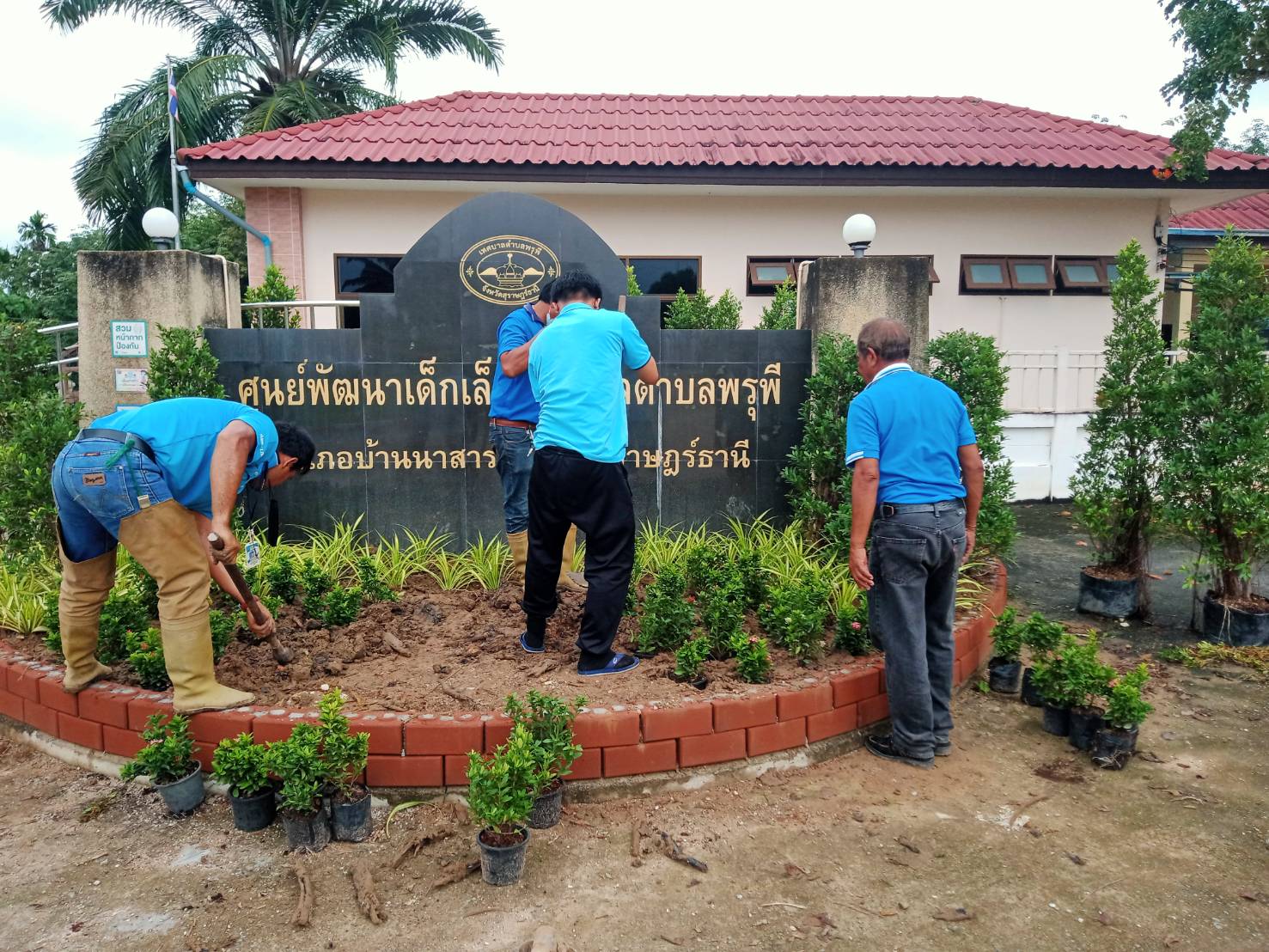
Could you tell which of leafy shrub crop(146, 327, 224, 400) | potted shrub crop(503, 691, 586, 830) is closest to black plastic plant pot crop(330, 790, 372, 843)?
potted shrub crop(503, 691, 586, 830)

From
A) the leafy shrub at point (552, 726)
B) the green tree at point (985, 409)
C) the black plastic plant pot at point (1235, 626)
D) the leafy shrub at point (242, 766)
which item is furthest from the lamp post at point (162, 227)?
the black plastic plant pot at point (1235, 626)

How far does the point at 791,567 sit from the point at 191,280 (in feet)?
13.0

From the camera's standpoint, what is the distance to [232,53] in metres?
16.8

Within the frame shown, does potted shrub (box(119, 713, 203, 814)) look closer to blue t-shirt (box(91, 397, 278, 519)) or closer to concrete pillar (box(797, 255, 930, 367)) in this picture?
blue t-shirt (box(91, 397, 278, 519))

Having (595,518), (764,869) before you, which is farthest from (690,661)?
(764,869)

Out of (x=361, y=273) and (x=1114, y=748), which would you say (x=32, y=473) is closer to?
(x=1114, y=748)

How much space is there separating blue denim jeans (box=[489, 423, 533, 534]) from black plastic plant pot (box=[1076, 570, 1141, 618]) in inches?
135

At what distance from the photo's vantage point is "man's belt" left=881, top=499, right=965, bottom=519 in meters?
3.40

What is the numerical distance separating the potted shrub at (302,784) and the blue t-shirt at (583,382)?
1462mm

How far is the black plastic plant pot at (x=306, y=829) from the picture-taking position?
2.88m

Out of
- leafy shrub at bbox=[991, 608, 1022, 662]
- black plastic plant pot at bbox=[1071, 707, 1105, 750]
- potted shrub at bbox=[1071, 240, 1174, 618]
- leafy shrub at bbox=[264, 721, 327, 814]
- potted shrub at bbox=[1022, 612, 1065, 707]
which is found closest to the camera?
leafy shrub at bbox=[264, 721, 327, 814]

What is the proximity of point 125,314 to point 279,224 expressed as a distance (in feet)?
18.4

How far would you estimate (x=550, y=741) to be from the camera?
2.95 meters

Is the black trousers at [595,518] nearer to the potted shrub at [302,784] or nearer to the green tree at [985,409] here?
the potted shrub at [302,784]
